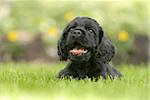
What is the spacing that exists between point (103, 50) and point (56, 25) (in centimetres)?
698

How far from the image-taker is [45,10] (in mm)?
15445

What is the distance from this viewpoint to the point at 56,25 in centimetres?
1505

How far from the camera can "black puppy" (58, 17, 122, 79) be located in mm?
7684

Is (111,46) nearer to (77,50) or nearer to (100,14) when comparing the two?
(77,50)

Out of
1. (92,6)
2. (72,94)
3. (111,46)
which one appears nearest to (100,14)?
(92,6)

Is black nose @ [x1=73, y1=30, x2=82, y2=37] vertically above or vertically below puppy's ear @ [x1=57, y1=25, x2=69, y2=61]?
above

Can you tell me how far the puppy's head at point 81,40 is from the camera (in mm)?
7633

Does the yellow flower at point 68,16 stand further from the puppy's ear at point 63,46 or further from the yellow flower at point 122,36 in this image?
the puppy's ear at point 63,46

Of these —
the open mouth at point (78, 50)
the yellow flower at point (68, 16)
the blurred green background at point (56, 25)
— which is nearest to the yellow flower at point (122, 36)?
→ the blurred green background at point (56, 25)

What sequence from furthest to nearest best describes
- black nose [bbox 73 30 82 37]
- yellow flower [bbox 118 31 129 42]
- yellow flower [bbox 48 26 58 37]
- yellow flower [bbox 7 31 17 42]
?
yellow flower [bbox 48 26 58 37], yellow flower [bbox 7 31 17 42], yellow flower [bbox 118 31 129 42], black nose [bbox 73 30 82 37]

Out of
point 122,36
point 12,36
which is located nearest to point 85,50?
point 122,36

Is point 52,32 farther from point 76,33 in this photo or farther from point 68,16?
point 76,33

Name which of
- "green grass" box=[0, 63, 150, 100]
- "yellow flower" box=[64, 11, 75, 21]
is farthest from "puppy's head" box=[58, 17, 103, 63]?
"yellow flower" box=[64, 11, 75, 21]

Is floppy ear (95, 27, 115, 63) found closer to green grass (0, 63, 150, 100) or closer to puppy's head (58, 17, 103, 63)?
puppy's head (58, 17, 103, 63)
